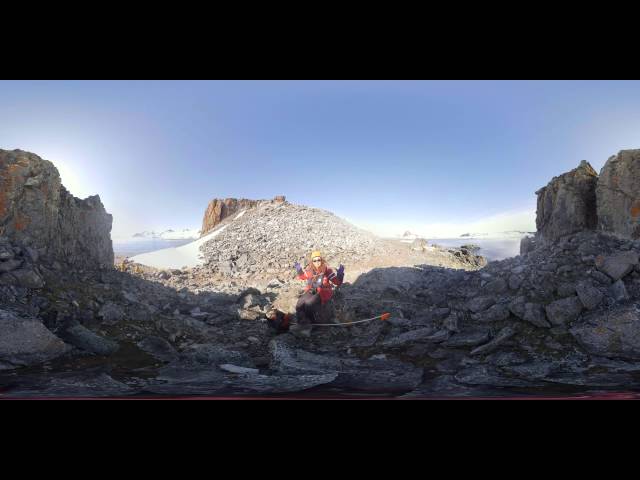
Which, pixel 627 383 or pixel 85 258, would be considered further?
pixel 85 258

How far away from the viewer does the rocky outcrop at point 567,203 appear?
196 centimetres

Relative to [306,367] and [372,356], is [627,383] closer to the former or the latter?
[372,356]

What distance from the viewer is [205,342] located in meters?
1.89

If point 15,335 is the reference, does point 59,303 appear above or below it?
above

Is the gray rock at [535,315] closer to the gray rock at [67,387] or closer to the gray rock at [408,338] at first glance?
the gray rock at [408,338]

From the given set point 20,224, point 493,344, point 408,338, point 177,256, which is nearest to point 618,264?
point 493,344

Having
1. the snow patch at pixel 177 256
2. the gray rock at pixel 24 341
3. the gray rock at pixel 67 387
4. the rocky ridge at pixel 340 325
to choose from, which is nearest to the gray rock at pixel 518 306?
the rocky ridge at pixel 340 325

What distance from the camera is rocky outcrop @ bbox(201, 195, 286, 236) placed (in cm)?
185

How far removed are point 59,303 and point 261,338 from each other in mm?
1029

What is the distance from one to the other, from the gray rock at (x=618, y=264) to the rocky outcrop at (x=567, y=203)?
233 millimetres

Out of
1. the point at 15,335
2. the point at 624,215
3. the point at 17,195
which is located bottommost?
the point at 15,335

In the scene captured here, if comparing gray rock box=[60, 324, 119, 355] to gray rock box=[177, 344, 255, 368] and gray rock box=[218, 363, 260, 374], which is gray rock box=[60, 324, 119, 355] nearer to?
gray rock box=[177, 344, 255, 368]

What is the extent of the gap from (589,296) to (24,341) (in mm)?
2723

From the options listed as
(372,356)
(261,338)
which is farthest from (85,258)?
(372,356)
